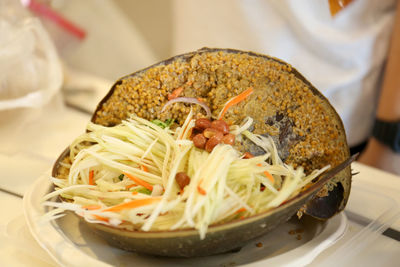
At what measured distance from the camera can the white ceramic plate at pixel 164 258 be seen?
2.36ft

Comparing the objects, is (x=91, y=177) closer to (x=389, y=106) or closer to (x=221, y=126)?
(x=221, y=126)

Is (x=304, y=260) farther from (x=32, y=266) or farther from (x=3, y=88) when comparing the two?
(x=3, y=88)

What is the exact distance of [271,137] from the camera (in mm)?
854

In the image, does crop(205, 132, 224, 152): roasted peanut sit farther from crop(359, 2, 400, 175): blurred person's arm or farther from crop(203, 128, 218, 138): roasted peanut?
crop(359, 2, 400, 175): blurred person's arm

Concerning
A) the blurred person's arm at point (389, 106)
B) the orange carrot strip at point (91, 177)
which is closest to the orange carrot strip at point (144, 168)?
the orange carrot strip at point (91, 177)

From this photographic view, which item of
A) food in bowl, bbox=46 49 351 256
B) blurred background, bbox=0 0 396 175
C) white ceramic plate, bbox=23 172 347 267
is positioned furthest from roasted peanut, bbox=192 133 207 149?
blurred background, bbox=0 0 396 175

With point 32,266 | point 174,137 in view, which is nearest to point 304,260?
point 174,137

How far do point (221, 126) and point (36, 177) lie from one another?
55 centimetres

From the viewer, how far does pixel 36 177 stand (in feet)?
3.61

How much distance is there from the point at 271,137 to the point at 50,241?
451mm

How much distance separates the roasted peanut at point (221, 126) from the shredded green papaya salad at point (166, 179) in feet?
0.07

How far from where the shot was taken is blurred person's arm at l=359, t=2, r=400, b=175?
4.47ft

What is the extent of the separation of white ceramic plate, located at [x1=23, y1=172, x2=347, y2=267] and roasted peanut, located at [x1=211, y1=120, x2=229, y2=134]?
21cm

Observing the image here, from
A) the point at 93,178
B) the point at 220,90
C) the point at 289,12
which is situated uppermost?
the point at 289,12
